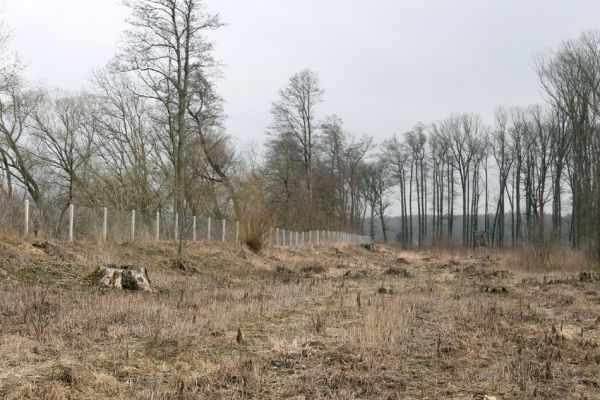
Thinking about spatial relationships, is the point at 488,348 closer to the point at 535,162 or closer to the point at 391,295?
the point at 391,295

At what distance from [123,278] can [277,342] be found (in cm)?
596

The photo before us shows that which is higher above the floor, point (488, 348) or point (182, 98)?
point (182, 98)

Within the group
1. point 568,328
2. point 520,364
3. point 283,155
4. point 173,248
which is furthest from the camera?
point 283,155

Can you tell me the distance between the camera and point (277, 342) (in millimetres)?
6555

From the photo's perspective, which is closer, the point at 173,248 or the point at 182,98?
the point at 173,248

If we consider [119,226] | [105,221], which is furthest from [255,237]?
[105,221]

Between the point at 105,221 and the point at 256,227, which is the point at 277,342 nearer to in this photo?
the point at 105,221

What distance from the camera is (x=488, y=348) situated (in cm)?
659

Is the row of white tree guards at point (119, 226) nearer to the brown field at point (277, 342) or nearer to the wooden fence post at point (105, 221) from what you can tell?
the wooden fence post at point (105, 221)

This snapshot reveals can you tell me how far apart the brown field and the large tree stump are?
339 mm

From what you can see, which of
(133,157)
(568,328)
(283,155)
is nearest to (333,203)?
(283,155)

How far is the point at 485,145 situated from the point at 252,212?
45.3 metres

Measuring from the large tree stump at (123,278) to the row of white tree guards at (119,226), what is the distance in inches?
199

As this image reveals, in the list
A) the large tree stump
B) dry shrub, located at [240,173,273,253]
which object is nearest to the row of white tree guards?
dry shrub, located at [240,173,273,253]
